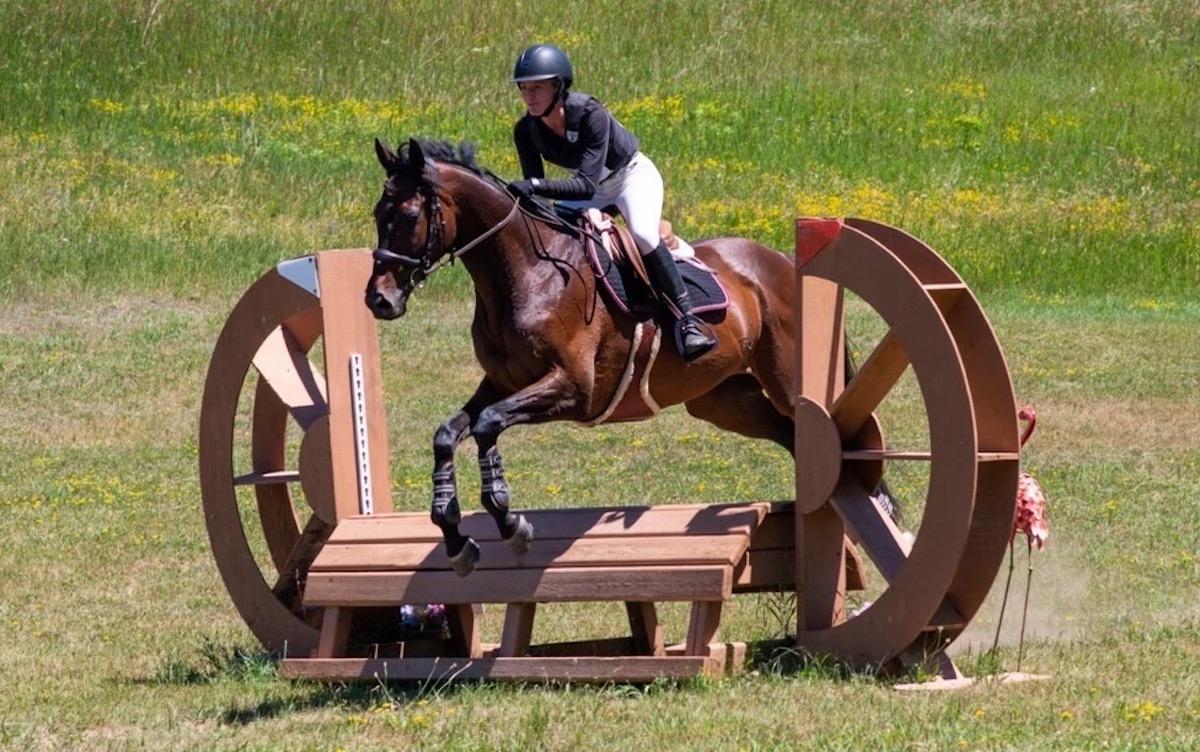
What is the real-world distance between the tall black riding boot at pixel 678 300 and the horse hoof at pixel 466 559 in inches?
58.1

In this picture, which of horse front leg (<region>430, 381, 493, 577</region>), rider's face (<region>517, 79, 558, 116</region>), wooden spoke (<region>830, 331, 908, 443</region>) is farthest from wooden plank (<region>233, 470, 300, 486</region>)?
wooden spoke (<region>830, 331, 908, 443</region>)

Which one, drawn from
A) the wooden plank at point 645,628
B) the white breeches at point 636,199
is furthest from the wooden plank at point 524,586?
the white breeches at point 636,199

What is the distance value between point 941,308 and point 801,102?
61.7 ft

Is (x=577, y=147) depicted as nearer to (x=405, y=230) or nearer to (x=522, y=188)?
(x=522, y=188)

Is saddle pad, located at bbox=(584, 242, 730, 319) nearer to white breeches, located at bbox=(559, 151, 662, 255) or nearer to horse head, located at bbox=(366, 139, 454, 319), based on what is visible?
white breeches, located at bbox=(559, 151, 662, 255)

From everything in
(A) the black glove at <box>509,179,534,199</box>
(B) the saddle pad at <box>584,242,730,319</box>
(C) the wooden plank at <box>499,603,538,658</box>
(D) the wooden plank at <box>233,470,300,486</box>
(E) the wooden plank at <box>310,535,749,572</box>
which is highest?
(A) the black glove at <box>509,179,534,199</box>

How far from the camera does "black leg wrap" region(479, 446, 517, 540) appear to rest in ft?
25.7

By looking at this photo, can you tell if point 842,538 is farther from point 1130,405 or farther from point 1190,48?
point 1190,48

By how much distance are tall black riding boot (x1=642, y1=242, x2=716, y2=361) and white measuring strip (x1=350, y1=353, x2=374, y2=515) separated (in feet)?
4.82

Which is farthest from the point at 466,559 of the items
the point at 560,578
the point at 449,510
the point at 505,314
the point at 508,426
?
the point at 505,314

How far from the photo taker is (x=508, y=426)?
794 centimetres

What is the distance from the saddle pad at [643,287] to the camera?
861 centimetres

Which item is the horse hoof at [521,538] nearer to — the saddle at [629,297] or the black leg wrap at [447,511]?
the black leg wrap at [447,511]

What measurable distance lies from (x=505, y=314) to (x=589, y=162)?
805 mm
